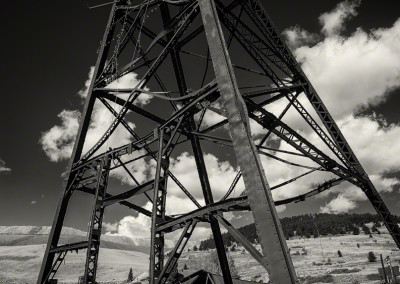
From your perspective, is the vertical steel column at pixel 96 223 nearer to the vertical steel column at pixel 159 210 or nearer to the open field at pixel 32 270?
the vertical steel column at pixel 159 210

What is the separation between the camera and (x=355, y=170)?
785 centimetres

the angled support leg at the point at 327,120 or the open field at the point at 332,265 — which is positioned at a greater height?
the angled support leg at the point at 327,120

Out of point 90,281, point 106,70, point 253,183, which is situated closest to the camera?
point 253,183

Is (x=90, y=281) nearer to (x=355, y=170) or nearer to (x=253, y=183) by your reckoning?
(x=253, y=183)

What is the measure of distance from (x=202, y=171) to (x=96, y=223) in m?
3.70

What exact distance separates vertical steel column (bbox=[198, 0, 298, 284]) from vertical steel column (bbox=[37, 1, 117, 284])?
5681 millimetres

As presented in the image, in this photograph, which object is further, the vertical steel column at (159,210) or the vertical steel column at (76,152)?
the vertical steel column at (76,152)

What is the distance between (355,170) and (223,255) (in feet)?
16.1

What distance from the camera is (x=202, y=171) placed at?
8820 mm

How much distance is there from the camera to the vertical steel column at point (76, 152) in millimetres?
7600

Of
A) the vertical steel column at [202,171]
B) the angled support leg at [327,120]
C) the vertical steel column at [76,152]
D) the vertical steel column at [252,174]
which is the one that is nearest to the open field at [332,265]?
the vertical steel column at [202,171]

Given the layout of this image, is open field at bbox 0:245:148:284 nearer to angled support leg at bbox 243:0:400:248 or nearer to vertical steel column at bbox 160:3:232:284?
vertical steel column at bbox 160:3:232:284

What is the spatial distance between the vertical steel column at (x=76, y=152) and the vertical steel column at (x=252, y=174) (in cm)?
568

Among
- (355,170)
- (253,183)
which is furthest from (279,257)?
(355,170)
